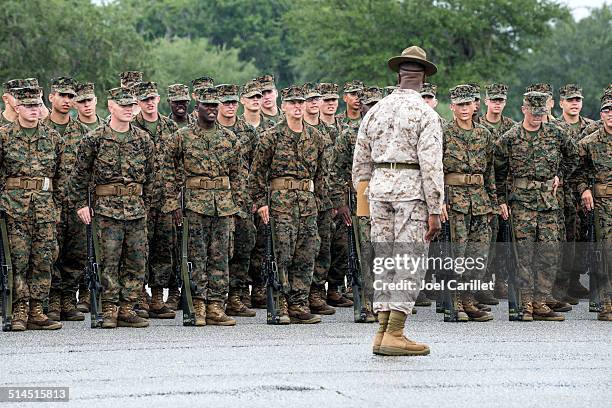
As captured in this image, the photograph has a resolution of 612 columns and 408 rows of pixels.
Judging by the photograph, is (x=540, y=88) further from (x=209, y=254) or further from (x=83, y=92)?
(x=83, y=92)

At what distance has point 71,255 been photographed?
52.1 ft

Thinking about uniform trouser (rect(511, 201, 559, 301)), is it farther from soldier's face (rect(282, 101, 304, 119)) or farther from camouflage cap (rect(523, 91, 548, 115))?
soldier's face (rect(282, 101, 304, 119))

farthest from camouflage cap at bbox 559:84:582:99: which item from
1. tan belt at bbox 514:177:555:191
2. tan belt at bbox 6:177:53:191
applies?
tan belt at bbox 6:177:53:191

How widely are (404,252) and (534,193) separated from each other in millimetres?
3944

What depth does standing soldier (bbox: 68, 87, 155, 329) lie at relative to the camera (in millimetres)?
14812

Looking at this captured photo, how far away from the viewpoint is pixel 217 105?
15328 mm

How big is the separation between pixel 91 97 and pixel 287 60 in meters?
70.5

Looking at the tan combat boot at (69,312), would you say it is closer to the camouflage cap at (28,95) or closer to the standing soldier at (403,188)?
the camouflage cap at (28,95)

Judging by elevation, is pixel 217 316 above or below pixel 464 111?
below

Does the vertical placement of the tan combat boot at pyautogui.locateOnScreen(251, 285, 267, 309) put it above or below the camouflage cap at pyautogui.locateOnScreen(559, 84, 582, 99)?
below

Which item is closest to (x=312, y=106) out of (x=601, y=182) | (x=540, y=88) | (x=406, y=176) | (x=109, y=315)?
(x=540, y=88)

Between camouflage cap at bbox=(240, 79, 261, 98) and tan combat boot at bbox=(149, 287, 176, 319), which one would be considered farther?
camouflage cap at bbox=(240, 79, 261, 98)

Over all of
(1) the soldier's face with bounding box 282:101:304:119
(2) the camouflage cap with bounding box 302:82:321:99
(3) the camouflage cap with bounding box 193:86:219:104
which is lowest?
(1) the soldier's face with bounding box 282:101:304:119

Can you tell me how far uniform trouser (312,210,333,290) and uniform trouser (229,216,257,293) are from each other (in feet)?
2.32
